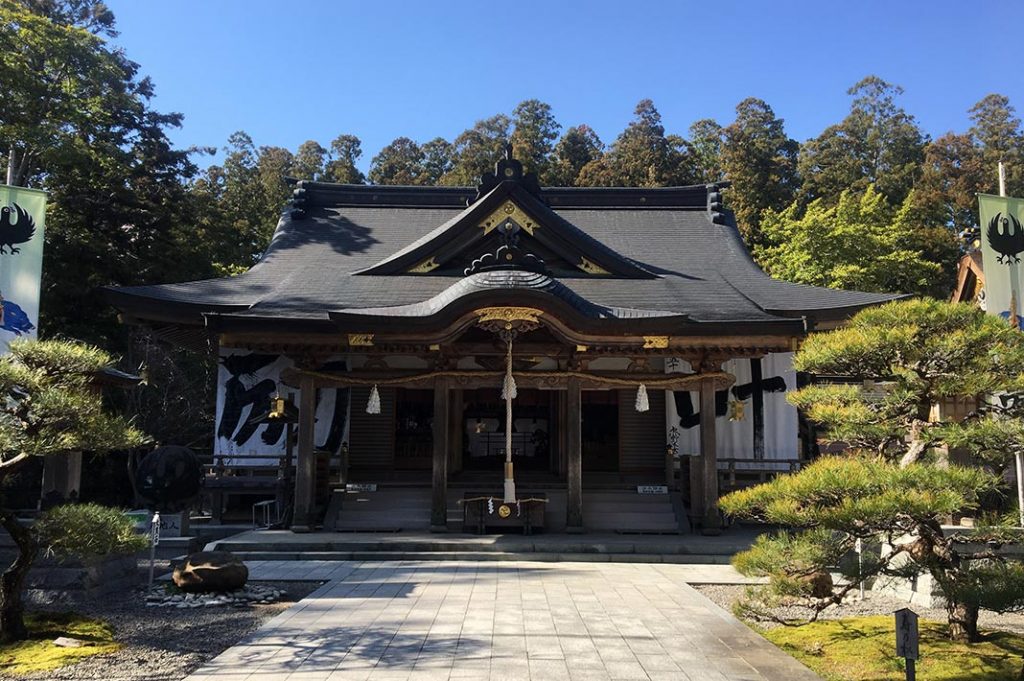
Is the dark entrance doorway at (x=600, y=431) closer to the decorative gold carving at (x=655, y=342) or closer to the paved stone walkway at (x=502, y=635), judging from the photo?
the decorative gold carving at (x=655, y=342)

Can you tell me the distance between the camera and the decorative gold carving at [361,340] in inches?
479

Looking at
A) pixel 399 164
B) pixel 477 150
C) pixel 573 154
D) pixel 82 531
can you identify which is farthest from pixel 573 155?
pixel 82 531

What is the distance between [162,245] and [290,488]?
47.6 feet

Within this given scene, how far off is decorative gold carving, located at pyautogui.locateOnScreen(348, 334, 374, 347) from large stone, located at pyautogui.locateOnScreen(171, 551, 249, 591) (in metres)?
4.69

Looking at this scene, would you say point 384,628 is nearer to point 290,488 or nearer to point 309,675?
point 309,675

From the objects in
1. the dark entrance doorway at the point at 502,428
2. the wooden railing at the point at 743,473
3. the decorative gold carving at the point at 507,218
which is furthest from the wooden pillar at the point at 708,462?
the dark entrance doorway at the point at 502,428

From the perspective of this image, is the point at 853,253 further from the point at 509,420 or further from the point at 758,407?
the point at 509,420

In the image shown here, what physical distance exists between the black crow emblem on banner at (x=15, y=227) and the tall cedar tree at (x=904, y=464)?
1012 centimetres

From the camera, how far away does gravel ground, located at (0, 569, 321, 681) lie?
5416 millimetres

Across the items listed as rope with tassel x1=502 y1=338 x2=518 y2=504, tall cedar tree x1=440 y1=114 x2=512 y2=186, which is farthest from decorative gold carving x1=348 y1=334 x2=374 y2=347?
tall cedar tree x1=440 y1=114 x2=512 y2=186

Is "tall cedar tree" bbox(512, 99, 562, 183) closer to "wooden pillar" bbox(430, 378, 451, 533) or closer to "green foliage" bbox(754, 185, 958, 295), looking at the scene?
"green foliage" bbox(754, 185, 958, 295)

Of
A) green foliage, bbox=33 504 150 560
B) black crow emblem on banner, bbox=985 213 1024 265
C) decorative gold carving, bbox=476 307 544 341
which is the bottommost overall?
green foliage, bbox=33 504 150 560

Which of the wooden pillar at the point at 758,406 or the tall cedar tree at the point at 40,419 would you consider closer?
the tall cedar tree at the point at 40,419

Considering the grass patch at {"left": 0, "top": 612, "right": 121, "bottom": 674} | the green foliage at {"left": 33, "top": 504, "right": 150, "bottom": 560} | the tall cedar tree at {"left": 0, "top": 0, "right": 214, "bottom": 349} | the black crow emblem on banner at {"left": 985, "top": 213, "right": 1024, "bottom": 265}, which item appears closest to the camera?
the grass patch at {"left": 0, "top": 612, "right": 121, "bottom": 674}
